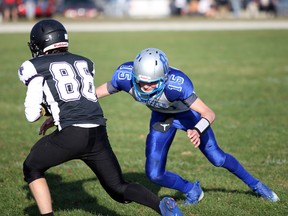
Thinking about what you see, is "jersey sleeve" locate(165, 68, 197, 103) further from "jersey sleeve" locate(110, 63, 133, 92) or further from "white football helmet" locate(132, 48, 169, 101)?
"jersey sleeve" locate(110, 63, 133, 92)

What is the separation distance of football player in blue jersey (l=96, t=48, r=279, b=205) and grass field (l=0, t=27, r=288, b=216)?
292 millimetres

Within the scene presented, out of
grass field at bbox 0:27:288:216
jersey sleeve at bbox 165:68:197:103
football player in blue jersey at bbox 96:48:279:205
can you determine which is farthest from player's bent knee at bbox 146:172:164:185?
jersey sleeve at bbox 165:68:197:103

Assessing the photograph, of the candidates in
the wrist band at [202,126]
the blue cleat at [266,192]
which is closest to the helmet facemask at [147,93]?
the wrist band at [202,126]

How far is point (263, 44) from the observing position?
21141 mm

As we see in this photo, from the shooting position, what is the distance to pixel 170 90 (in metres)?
5.05

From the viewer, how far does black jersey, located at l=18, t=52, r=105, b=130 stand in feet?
14.9

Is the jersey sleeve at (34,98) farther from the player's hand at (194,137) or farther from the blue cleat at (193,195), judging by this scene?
the blue cleat at (193,195)

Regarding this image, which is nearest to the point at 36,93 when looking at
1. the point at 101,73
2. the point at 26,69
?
the point at 26,69

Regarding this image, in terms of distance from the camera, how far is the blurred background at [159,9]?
40062mm

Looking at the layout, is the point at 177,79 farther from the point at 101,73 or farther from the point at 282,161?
the point at 101,73

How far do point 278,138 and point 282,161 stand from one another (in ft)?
4.04

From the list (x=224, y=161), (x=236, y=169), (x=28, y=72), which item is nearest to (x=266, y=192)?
(x=236, y=169)

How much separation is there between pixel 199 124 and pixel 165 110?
71cm

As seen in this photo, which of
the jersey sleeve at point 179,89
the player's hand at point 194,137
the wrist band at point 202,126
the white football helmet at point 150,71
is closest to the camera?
the player's hand at point 194,137
